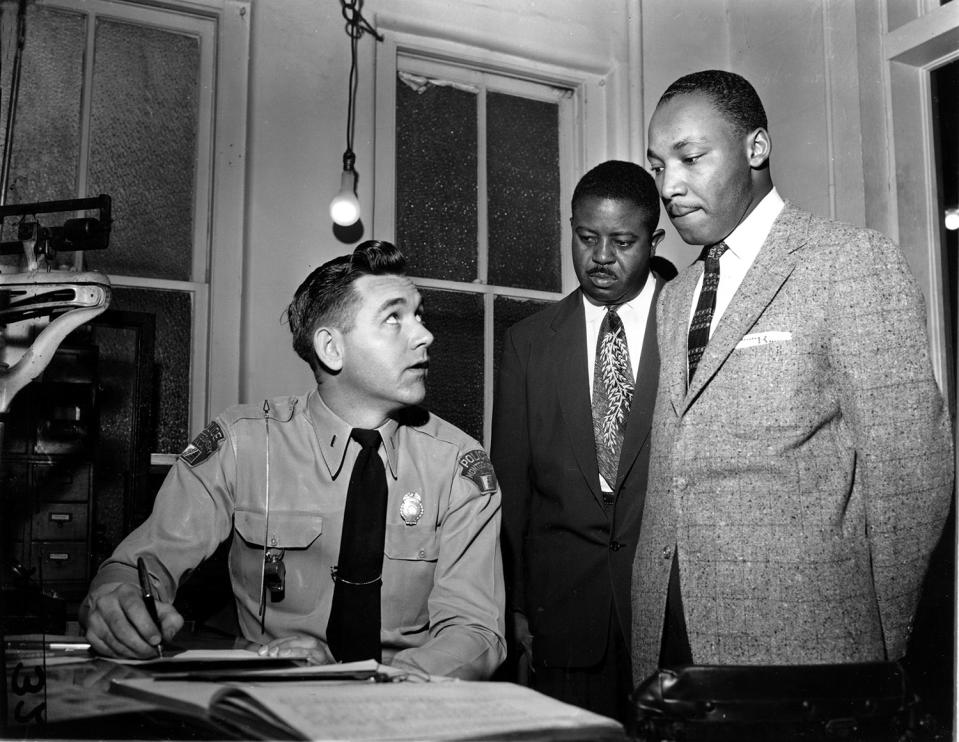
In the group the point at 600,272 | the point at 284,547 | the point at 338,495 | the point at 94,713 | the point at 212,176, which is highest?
the point at 212,176

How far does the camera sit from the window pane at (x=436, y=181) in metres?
3.07

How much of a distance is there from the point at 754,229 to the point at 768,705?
3.51 ft

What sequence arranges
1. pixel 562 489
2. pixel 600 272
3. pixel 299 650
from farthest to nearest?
pixel 600 272 → pixel 562 489 → pixel 299 650

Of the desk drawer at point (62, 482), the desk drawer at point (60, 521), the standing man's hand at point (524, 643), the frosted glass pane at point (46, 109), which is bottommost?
the standing man's hand at point (524, 643)

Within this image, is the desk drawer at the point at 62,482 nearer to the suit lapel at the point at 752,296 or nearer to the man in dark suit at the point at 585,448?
the man in dark suit at the point at 585,448

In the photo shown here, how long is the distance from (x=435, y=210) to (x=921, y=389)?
1925 millimetres

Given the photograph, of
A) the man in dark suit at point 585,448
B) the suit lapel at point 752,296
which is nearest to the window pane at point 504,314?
the man in dark suit at point 585,448

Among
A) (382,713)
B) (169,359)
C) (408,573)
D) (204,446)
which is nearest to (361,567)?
(408,573)

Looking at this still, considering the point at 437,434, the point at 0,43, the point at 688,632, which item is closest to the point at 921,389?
the point at 688,632

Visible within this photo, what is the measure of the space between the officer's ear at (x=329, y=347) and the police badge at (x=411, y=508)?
339mm

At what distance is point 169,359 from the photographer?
8.93ft

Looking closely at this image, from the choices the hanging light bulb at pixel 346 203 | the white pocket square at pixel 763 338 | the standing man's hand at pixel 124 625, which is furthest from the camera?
the hanging light bulb at pixel 346 203

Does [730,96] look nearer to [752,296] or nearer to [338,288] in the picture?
[752,296]

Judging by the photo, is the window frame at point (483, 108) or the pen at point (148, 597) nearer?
the pen at point (148, 597)
